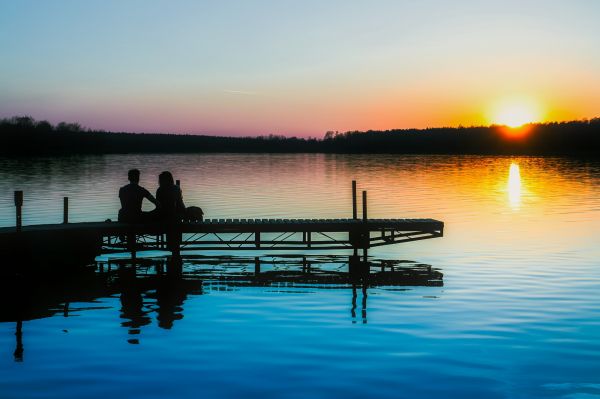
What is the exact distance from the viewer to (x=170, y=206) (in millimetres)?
22016

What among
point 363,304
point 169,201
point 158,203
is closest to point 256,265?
point 169,201

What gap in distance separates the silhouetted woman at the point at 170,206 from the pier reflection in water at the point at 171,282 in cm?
103

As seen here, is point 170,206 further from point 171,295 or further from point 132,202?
point 171,295

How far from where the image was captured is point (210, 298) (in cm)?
1681

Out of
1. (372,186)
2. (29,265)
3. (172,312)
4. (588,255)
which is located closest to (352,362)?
(172,312)

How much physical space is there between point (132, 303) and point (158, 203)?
5817mm

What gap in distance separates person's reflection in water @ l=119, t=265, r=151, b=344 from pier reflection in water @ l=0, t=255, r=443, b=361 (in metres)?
0.02

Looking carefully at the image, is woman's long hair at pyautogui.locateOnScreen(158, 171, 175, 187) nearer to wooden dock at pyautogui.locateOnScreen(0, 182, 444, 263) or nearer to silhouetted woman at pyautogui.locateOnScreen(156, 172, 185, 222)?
silhouetted woman at pyautogui.locateOnScreen(156, 172, 185, 222)

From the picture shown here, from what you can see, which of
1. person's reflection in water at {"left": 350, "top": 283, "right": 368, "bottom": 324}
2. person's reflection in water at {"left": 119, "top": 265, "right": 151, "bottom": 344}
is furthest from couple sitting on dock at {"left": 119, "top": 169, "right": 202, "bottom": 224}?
person's reflection in water at {"left": 350, "top": 283, "right": 368, "bottom": 324}

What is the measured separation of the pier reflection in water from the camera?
49.5 feet

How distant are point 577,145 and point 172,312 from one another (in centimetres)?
18512

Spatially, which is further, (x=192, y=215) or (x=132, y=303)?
(x=192, y=215)

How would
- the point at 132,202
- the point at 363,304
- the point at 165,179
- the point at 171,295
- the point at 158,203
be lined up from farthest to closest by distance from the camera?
1. the point at 158,203
2. the point at 132,202
3. the point at 165,179
4. the point at 171,295
5. the point at 363,304

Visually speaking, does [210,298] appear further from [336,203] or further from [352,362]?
[336,203]
